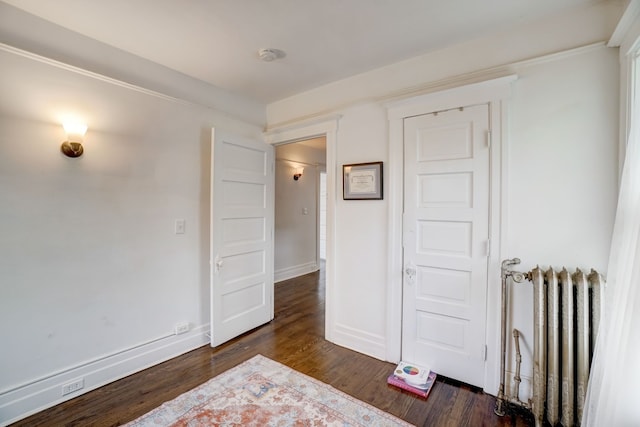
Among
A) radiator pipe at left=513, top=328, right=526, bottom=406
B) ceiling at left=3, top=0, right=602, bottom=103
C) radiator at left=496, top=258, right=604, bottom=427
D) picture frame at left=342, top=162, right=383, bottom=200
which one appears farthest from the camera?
picture frame at left=342, top=162, right=383, bottom=200

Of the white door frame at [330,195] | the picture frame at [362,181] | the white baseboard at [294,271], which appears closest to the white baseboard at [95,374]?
the white door frame at [330,195]

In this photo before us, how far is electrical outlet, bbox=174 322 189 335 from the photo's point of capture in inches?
103

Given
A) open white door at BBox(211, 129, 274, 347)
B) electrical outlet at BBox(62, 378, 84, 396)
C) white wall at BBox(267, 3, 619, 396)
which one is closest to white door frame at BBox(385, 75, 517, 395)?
white wall at BBox(267, 3, 619, 396)

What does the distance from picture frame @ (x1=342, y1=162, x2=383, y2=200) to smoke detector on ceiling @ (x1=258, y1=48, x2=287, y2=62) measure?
3.62ft

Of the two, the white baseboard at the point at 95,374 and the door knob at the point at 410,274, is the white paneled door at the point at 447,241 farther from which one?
the white baseboard at the point at 95,374

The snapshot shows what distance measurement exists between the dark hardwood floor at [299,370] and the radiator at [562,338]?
239 millimetres

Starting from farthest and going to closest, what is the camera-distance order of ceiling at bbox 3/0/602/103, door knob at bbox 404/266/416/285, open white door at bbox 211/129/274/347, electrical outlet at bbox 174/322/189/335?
open white door at bbox 211/129/274/347
electrical outlet at bbox 174/322/189/335
door knob at bbox 404/266/416/285
ceiling at bbox 3/0/602/103

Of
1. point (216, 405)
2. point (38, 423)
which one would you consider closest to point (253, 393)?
point (216, 405)

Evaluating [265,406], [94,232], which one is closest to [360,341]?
[265,406]

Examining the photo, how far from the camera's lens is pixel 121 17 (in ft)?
6.08

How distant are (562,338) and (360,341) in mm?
1533

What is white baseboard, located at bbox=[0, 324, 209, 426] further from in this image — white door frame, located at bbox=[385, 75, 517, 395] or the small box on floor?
white door frame, located at bbox=[385, 75, 517, 395]

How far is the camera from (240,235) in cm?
299

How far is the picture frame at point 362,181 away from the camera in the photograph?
2500 millimetres
